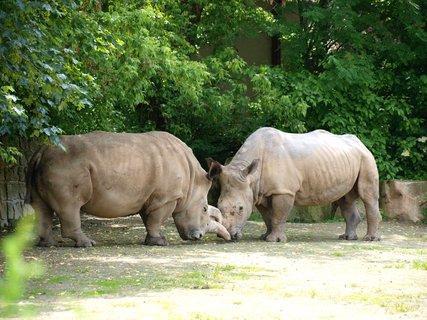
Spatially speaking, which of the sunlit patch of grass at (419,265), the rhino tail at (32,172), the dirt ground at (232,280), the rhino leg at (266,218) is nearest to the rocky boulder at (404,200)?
the dirt ground at (232,280)

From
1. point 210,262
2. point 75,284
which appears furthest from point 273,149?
point 75,284

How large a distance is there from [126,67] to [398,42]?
8.72 metres

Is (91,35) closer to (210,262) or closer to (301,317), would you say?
(210,262)

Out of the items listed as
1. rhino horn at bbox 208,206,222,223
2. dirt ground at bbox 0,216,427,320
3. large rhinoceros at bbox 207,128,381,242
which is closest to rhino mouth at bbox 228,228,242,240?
large rhinoceros at bbox 207,128,381,242

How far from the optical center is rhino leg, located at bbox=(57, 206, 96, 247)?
957 cm

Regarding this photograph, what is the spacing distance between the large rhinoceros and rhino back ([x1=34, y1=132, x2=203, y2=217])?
739 mm

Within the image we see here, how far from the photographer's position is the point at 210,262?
825 cm

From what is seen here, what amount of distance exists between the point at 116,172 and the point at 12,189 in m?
3.85

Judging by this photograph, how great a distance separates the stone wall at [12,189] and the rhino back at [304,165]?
4.26 metres

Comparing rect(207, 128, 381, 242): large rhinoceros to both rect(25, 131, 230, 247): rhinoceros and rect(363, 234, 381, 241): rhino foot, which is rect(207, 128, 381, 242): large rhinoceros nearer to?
rect(363, 234, 381, 241): rhino foot

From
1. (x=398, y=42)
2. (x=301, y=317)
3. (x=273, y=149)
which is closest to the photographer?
(x=301, y=317)

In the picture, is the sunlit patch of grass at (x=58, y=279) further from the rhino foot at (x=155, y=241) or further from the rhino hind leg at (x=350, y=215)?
the rhino hind leg at (x=350, y=215)

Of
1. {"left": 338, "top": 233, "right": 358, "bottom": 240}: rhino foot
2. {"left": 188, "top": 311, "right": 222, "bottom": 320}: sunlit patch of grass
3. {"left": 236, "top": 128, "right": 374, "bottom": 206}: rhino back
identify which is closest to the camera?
{"left": 188, "top": 311, "right": 222, "bottom": 320}: sunlit patch of grass

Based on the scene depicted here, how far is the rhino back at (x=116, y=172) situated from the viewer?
9.58m
